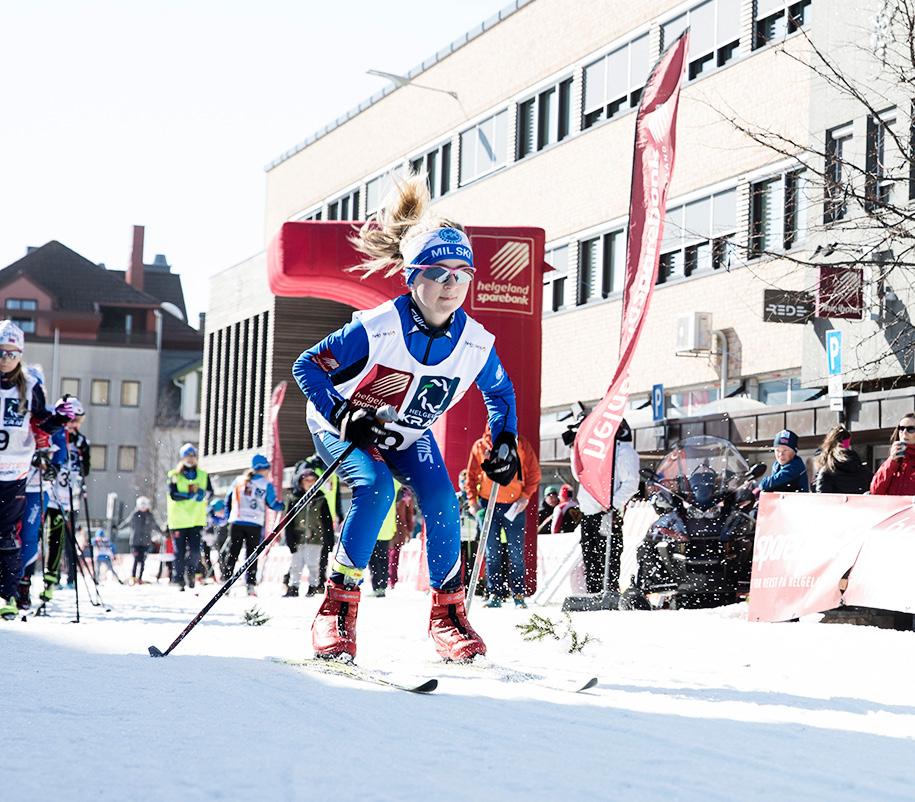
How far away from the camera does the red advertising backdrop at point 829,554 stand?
932cm

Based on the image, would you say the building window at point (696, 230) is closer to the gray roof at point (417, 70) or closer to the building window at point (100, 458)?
the gray roof at point (417, 70)

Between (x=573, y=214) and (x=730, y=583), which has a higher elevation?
(x=573, y=214)

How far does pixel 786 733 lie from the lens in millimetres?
4387

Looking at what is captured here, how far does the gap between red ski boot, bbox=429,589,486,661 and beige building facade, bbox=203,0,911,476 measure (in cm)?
1320

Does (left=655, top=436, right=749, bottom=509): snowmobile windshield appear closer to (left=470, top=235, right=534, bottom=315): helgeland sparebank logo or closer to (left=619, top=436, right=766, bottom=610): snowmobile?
(left=619, top=436, right=766, bottom=610): snowmobile

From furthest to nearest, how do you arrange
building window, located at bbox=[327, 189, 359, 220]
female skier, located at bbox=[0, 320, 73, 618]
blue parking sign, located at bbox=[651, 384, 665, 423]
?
building window, located at bbox=[327, 189, 359, 220] < blue parking sign, located at bbox=[651, 384, 665, 423] < female skier, located at bbox=[0, 320, 73, 618]

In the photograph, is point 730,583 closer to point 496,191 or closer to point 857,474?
point 857,474

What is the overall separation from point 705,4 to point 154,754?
25144 millimetres

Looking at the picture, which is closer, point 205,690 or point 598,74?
point 205,690

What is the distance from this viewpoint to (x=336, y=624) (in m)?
6.19

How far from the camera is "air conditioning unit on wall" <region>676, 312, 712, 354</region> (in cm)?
2617

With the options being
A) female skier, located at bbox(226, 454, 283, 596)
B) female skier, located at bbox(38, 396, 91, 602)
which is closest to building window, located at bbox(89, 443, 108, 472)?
female skier, located at bbox(226, 454, 283, 596)

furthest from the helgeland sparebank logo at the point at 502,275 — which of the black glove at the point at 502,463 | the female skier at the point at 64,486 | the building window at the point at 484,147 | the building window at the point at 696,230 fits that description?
the building window at the point at 484,147

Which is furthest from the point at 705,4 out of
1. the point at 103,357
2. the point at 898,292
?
the point at 103,357
